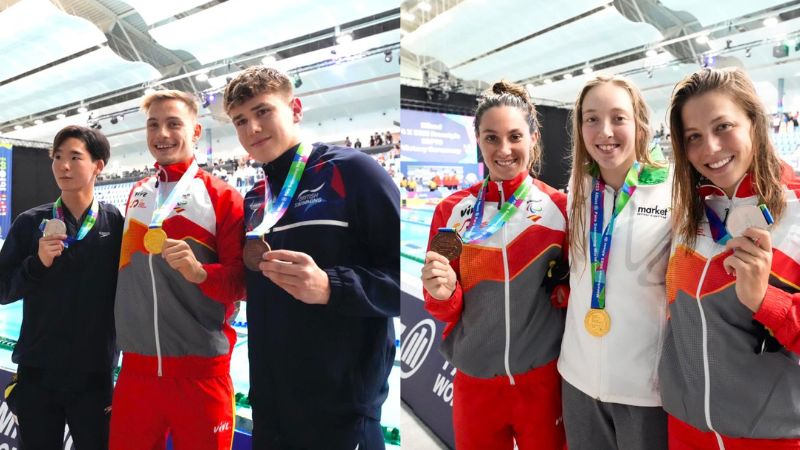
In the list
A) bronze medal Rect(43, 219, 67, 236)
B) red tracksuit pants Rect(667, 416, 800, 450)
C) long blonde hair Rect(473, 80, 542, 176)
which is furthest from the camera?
bronze medal Rect(43, 219, 67, 236)

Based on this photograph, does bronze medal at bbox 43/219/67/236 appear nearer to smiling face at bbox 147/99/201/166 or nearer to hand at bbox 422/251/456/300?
smiling face at bbox 147/99/201/166

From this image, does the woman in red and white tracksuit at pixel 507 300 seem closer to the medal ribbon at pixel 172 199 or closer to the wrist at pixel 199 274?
the wrist at pixel 199 274

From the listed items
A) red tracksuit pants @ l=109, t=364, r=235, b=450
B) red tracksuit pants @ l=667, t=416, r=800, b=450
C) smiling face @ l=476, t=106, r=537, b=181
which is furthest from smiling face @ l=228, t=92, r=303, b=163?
red tracksuit pants @ l=667, t=416, r=800, b=450

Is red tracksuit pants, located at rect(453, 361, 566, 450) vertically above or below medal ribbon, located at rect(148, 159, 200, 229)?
below

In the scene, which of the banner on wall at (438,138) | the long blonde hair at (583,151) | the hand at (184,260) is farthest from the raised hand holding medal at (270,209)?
the banner on wall at (438,138)

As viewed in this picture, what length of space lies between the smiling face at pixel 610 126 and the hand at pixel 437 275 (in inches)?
18.7

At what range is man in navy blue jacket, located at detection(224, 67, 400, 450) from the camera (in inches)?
51.2

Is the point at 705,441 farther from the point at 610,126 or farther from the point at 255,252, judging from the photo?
the point at 255,252

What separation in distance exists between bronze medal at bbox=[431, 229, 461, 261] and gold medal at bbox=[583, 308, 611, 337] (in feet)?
1.18

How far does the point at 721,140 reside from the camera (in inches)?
45.2

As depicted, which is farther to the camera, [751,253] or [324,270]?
[324,270]

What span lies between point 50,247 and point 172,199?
1.80ft

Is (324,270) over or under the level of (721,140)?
under

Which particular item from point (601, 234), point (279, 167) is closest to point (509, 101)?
point (601, 234)
